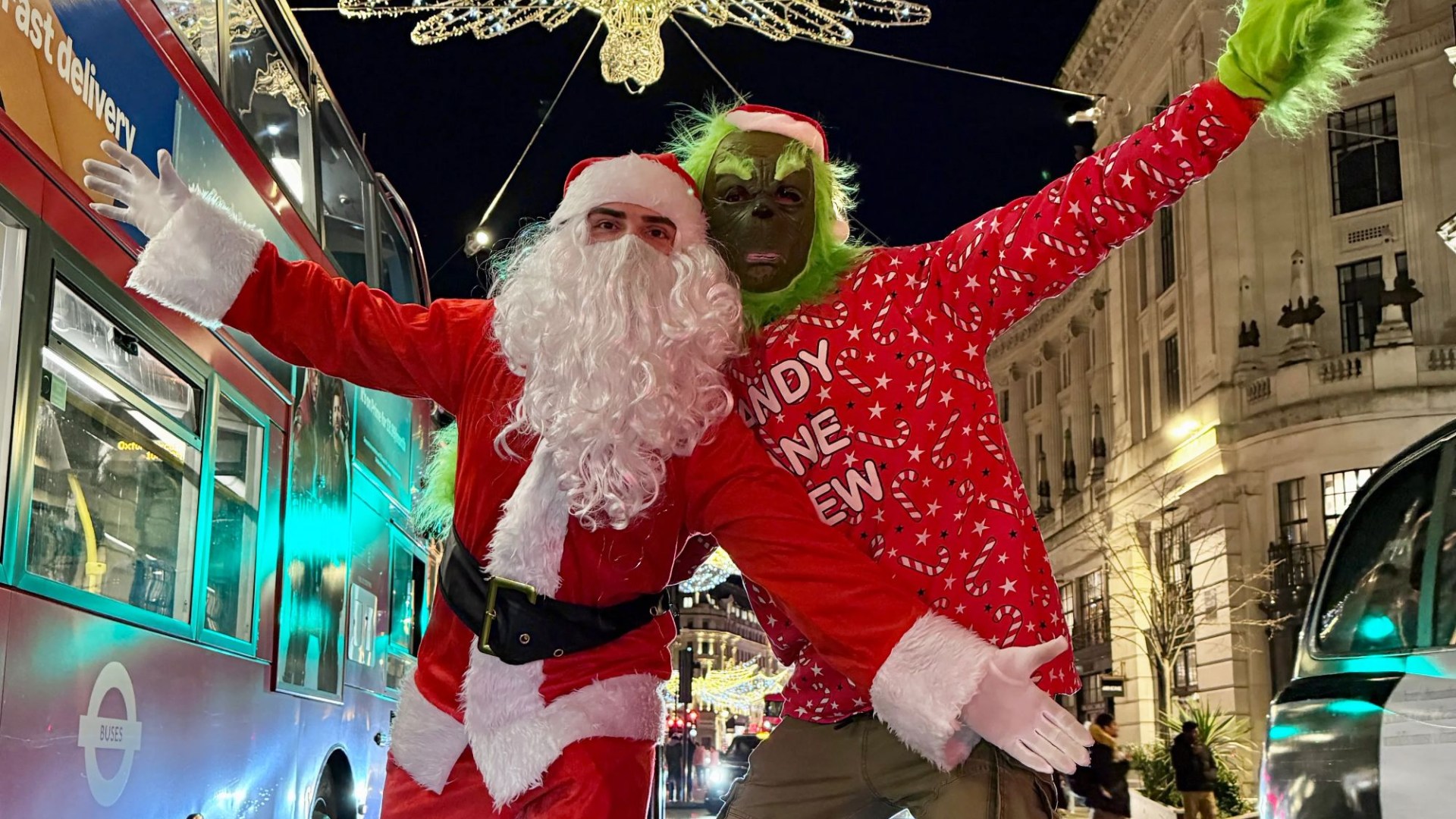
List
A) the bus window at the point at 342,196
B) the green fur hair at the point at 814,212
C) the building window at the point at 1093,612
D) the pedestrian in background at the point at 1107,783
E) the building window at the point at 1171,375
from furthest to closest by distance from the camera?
the building window at the point at 1093,612
the building window at the point at 1171,375
the pedestrian in background at the point at 1107,783
the bus window at the point at 342,196
the green fur hair at the point at 814,212

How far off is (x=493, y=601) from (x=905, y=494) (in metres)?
0.96

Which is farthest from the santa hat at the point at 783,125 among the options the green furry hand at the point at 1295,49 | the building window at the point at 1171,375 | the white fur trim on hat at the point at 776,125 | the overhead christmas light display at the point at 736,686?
the building window at the point at 1171,375

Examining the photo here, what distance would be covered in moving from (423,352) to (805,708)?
125cm

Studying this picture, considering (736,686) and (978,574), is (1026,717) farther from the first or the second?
(736,686)

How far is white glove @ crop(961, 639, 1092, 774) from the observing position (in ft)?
8.61

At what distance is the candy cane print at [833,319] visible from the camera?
3.23m

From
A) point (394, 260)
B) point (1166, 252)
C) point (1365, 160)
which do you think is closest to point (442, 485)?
point (394, 260)

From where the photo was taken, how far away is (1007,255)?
Answer: 321cm

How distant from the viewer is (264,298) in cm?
323

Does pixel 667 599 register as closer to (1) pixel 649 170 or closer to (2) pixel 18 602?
(1) pixel 649 170

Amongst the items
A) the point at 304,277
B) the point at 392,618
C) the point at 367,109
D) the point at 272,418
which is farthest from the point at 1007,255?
the point at 367,109

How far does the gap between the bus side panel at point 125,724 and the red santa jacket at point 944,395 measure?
67.6 inches

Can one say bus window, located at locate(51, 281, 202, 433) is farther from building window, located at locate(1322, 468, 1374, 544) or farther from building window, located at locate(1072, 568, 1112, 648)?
building window, located at locate(1072, 568, 1112, 648)

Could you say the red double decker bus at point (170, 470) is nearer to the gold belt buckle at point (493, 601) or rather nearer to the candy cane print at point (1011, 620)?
the gold belt buckle at point (493, 601)
